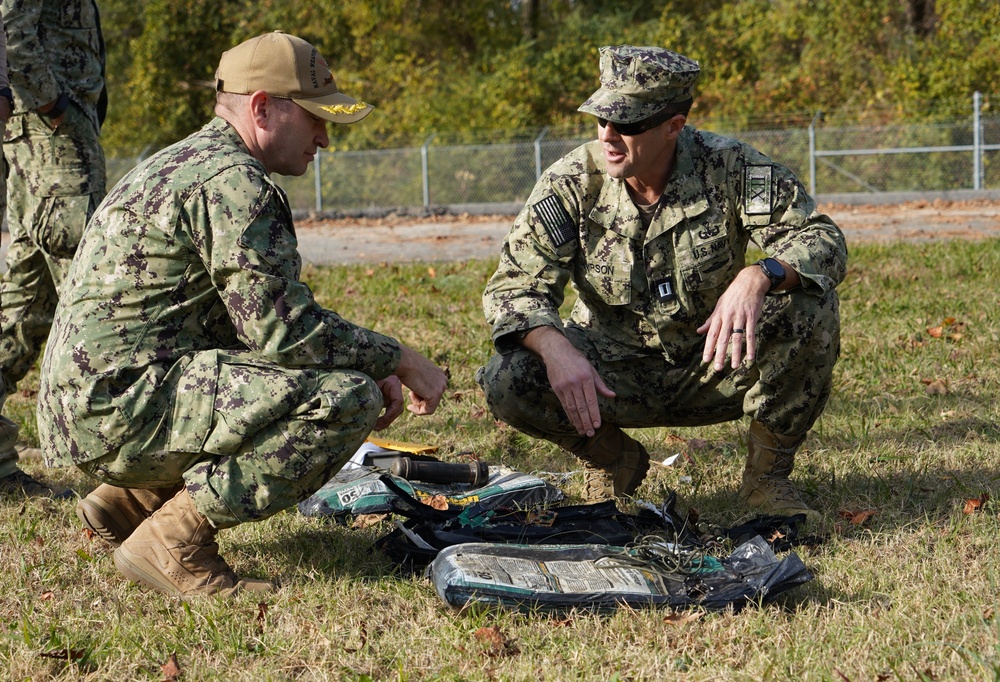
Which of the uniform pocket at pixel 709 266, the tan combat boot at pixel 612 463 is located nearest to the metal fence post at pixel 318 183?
the tan combat boot at pixel 612 463

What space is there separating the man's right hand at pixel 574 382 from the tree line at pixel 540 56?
53.0ft

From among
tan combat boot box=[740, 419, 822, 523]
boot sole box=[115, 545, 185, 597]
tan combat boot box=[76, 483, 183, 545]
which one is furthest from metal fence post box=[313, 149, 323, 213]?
boot sole box=[115, 545, 185, 597]

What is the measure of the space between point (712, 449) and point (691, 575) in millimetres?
1583

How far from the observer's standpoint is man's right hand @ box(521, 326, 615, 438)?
3.52 metres

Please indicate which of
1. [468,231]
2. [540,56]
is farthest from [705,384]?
[540,56]

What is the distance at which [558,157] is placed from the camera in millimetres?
19562

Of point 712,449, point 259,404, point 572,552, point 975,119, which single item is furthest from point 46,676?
point 975,119

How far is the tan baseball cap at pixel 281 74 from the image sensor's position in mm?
3129

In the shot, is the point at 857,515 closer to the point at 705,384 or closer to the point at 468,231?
the point at 705,384

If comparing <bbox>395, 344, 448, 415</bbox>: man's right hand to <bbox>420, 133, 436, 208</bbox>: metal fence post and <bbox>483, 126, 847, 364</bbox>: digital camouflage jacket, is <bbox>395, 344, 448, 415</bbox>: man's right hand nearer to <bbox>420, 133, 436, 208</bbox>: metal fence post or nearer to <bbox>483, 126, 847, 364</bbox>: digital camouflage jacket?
<bbox>483, 126, 847, 364</bbox>: digital camouflage jacket

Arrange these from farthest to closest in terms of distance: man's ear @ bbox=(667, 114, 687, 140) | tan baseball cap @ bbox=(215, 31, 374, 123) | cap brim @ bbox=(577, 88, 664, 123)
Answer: man's ear @ bbox=(667, 114, 687, 140)
cap brim @ bbox=(577, 88, 664, 123)
tan baseball cap @ bbox=(215, 31, 374, 123)

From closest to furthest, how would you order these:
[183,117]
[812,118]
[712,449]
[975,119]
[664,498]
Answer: [664,498]
[712,449]
[975,119]
[812,118]
[183,117]

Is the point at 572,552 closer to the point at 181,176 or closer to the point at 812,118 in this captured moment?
the point at 181,176

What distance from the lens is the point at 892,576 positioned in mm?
3227
